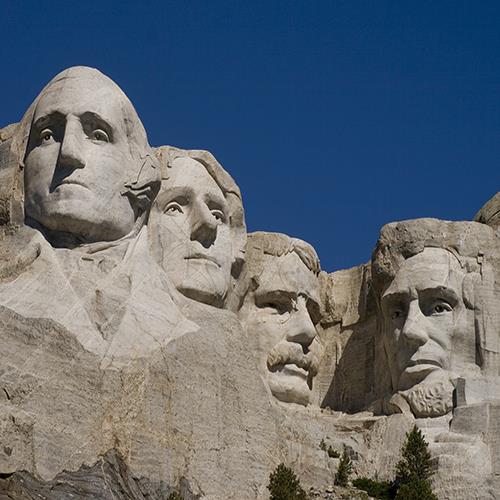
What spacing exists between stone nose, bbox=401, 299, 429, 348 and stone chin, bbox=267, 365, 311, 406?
166 cm

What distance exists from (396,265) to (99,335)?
6.51 metres

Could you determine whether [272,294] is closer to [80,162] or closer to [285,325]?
[285,325]

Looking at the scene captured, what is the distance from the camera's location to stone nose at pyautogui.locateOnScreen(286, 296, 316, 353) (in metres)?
37.8

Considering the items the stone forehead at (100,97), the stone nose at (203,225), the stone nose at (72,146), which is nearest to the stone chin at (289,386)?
the stone nose at (203,225)

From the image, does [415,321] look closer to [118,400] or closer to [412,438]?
[412,438]

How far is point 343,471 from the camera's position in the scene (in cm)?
3488

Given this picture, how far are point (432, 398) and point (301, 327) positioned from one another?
240 cm

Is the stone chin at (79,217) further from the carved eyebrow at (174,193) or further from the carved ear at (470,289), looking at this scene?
the carved ear at (470,289)

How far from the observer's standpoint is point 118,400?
3250 centimetres

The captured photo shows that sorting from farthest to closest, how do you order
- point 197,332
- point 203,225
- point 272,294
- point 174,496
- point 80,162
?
1. point 272,294
2. point 203,225
3. point 80,162
4. point 197,332
5. point 174,496

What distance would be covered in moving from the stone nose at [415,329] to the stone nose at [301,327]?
1454mm

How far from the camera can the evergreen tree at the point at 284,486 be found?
32.7 meters

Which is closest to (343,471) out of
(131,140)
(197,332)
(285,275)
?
(197,332)

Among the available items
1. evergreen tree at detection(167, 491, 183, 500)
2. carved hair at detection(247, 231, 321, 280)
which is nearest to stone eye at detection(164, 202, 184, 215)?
carved hair at detection(247, 231, 321, 280)
